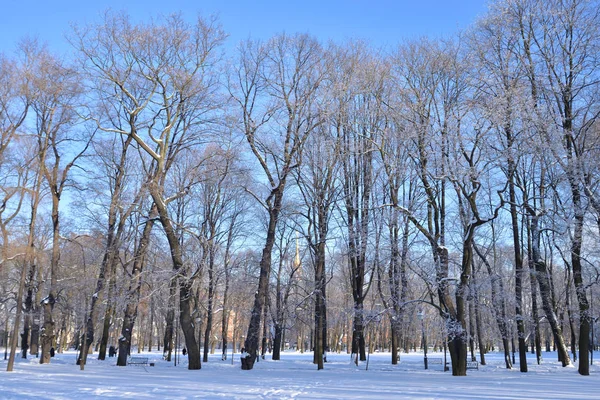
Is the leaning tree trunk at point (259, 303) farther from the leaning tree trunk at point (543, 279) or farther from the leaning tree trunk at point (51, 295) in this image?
the leaning tree trunk at point (543, 279)

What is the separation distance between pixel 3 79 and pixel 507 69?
2096 cm

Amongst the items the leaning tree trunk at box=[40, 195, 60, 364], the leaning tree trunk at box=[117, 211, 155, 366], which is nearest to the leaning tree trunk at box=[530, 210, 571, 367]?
the leaning tree trunk at box=[117, 211, 155, 366]

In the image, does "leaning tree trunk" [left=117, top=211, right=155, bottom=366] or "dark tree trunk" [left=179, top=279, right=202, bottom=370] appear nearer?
"dark tree trunk" [left=179, top=279, right=202, bottom=370]

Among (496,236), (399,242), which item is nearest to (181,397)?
(399,242)

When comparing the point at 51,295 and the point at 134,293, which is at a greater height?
the point at 134,293

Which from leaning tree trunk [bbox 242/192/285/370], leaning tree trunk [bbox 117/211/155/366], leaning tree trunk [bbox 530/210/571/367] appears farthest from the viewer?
leaning tree trunk [bbox 117/211/155/366]

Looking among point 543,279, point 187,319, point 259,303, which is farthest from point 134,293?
point 543,279

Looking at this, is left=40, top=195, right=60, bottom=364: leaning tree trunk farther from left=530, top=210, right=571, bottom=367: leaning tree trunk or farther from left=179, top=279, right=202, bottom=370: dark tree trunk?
left=530, top=210, right=571, bottom=367: leaning tree trunk

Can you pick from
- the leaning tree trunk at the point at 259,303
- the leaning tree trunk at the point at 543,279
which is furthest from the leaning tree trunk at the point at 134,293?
the leaning tree trunk at the point at 543,279

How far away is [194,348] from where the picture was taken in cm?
2247

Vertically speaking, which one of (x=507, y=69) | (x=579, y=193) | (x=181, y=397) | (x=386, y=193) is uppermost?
(x=507, y=69)

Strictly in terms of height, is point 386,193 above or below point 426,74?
below

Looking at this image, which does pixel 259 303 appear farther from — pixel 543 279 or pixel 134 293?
pixel 543 279

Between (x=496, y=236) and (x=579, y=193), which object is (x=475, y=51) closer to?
(x=579, y=193)
